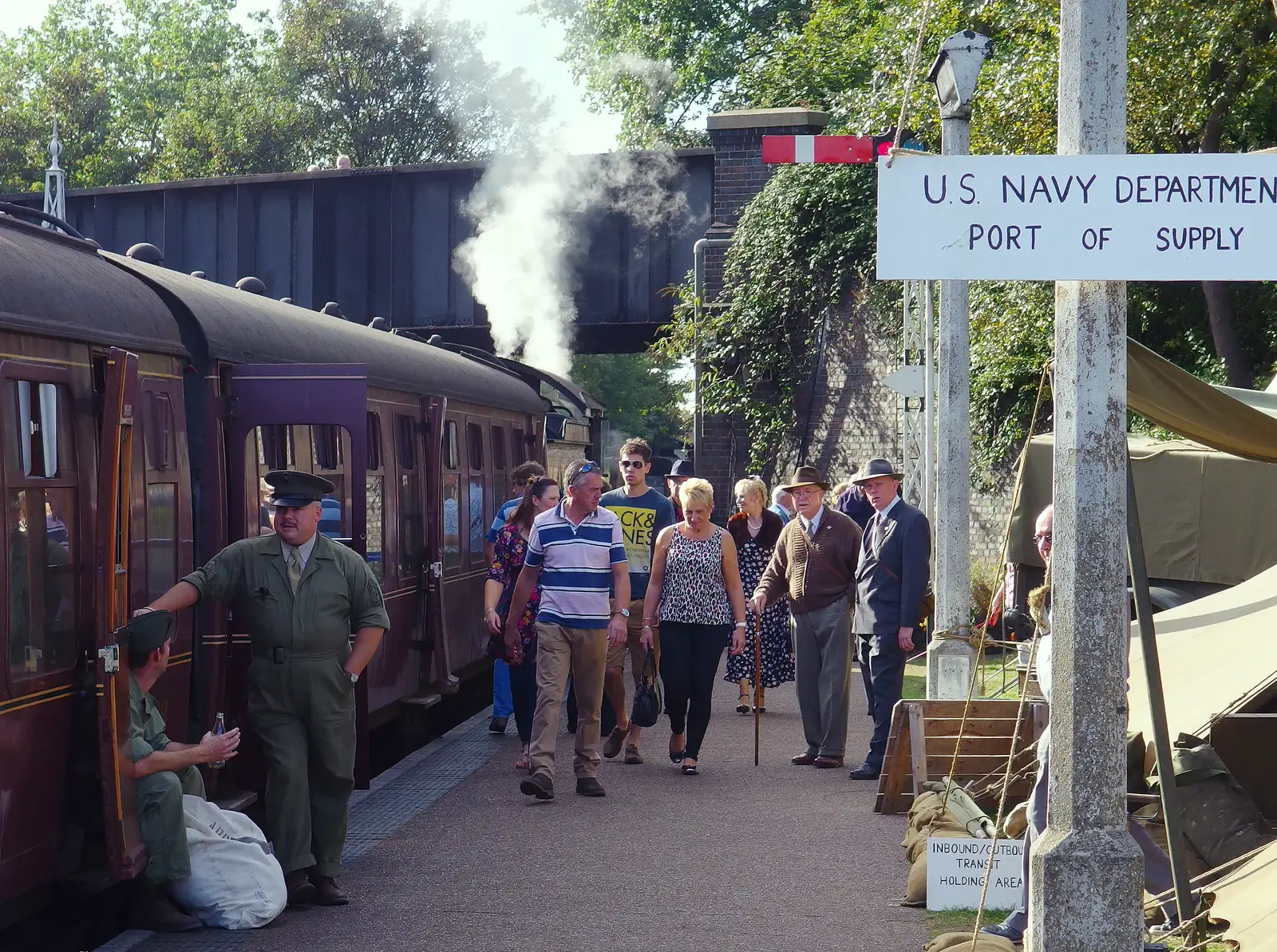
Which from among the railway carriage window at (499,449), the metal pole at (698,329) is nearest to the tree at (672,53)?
the metal pole at (698,329)

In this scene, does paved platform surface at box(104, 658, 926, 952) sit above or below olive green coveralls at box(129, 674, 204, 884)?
below

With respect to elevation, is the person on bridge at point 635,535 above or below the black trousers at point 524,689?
above

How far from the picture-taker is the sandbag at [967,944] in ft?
18.3

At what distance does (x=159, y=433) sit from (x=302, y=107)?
5031cm

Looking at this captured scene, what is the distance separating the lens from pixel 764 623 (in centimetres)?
1234

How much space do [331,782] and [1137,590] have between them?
3350mm

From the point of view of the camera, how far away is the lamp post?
9844 mm

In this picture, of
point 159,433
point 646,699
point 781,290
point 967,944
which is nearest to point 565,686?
point 646,699

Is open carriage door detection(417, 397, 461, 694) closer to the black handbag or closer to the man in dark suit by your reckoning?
the black handbag

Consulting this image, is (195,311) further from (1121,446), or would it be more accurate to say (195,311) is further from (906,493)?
(906,493)

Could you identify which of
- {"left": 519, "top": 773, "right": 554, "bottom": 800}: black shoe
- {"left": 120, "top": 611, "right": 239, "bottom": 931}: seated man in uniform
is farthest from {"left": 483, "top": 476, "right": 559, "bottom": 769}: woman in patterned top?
{"left": 120, "top": 611, "right": 239, "bottom": 931}: seated man in uniform

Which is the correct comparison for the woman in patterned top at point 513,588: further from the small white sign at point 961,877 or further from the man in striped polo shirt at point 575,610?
the small white sign at point 961,877

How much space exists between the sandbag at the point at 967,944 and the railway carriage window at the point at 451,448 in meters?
7.50

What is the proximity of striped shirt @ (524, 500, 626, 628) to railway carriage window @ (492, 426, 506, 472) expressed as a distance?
19.3ft
